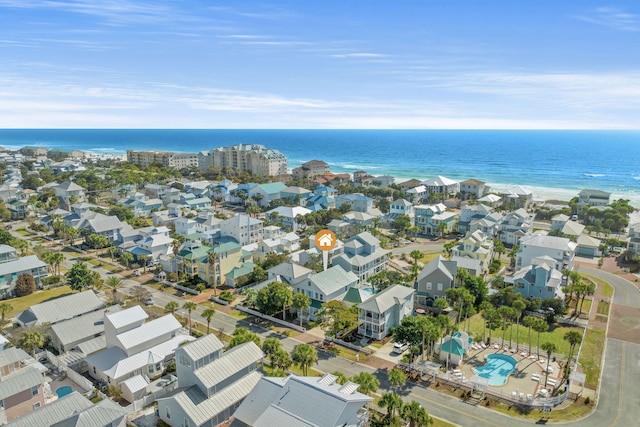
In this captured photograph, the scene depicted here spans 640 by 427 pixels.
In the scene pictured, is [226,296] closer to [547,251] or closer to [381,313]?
[381,313]

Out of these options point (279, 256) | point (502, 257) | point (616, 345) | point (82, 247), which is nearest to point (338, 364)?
point (279, 256)

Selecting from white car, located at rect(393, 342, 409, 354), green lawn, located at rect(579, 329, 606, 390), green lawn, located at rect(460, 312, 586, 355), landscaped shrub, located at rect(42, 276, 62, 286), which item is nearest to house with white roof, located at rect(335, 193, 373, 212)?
green lawn, located at rect(460, 312, 586, 355)

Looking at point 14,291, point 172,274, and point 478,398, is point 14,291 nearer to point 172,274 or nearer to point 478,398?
point 172,274

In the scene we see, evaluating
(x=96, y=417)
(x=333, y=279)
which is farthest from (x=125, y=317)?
(x=333, y=279)

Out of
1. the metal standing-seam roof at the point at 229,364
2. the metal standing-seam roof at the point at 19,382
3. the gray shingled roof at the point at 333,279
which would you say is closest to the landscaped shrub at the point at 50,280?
the metal standing-seam roof at the point at 19,382

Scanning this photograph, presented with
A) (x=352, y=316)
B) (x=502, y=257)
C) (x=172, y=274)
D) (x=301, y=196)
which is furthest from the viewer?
(x=301, y=196)

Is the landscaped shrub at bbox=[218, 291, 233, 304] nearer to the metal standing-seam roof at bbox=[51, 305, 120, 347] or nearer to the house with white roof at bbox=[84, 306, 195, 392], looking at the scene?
the house with white roof at bbox=[84, 306, 195, 392]
